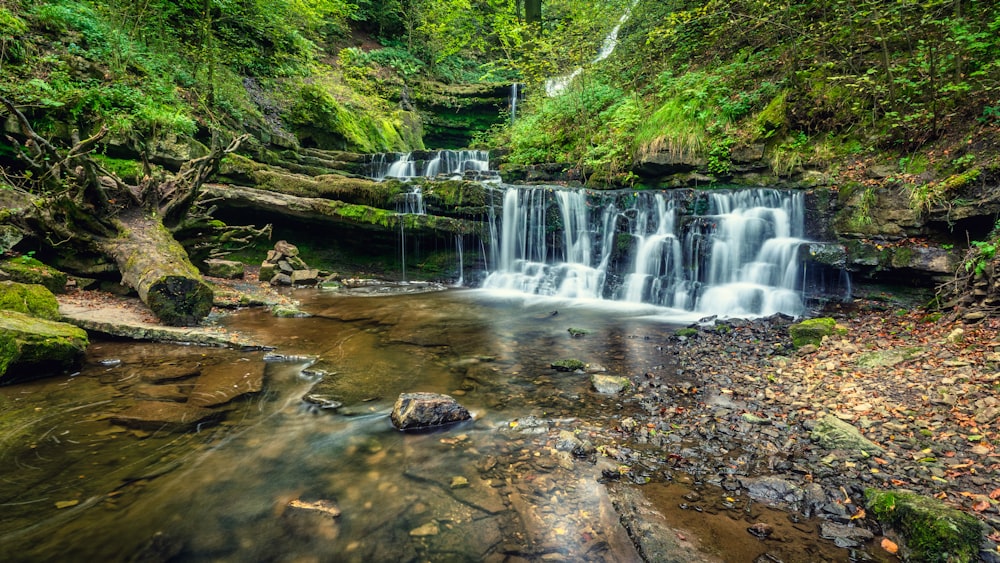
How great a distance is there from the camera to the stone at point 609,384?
4309mm

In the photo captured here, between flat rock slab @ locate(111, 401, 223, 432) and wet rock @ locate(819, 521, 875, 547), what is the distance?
4.37 metres

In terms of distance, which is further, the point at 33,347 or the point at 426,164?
the point at 426,164

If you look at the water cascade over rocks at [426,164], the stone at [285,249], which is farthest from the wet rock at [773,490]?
the water cascade over rocks at [426,164]

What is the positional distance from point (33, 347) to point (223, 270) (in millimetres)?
6364

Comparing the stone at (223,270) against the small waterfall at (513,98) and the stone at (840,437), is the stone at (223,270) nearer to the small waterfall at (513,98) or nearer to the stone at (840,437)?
the stone at (840,437)

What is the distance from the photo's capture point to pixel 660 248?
9.77 meters

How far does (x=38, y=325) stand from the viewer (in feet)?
13.8

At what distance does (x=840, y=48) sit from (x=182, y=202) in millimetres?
13289

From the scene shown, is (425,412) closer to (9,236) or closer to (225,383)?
(225,383)

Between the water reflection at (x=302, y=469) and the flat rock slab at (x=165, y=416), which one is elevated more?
the flat rock slab at (x=165, y=416)

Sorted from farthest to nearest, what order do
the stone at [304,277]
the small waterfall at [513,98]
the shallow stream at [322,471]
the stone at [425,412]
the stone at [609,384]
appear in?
the small waterfall at [513,98], the stone at [304,277], the stone at [609,384], the stone at [425,412], the shallow stream at [322,471]

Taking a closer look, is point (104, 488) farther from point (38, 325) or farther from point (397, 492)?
point (38, 325)

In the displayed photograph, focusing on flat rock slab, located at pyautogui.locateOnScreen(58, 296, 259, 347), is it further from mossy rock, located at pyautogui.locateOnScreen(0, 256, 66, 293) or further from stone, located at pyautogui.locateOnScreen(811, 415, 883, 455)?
stone, located at pyautogui.locateOnScreen(811, 415, 883, 455)

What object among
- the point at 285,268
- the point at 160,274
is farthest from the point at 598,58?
the point at 160,274
